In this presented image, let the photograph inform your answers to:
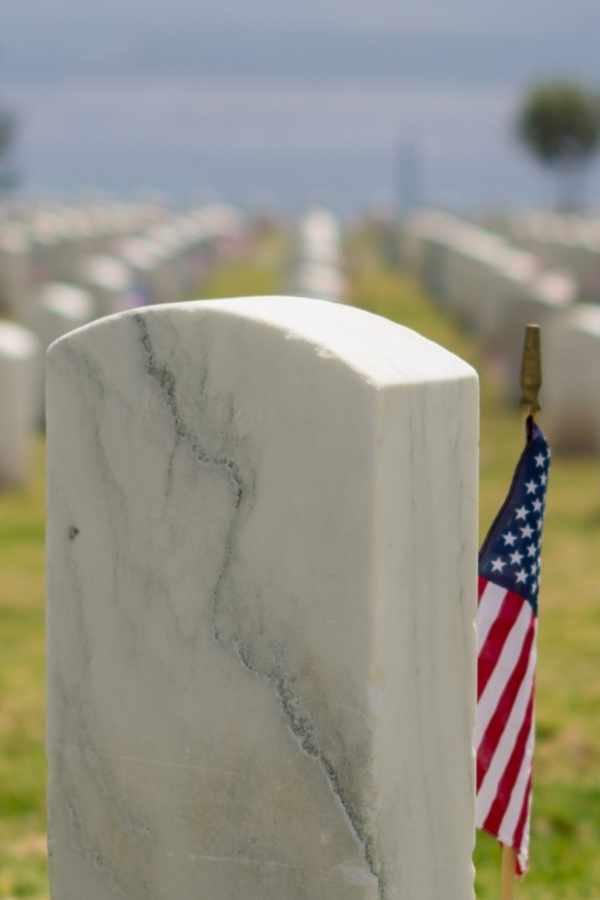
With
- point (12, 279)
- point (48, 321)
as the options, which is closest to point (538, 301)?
point (48, 321)

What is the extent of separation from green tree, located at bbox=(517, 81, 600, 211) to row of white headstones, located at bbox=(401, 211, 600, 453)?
18724mm

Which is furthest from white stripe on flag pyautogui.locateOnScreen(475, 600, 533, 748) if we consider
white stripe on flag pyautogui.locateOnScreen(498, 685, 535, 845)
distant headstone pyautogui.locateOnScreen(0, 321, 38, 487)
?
distant headstone pyautogui.locateOnScreen(0, 321, 38, 487)

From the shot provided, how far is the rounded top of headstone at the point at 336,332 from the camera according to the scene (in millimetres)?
3604

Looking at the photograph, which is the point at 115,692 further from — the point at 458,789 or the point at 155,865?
the point at 458,789

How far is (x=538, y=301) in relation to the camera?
21000 mm

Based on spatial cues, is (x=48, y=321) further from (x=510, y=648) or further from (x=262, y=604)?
(x=262, y=604)

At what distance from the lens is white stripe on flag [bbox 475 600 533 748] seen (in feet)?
13.6

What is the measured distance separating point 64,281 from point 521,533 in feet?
78.5

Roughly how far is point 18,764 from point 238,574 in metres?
4.39

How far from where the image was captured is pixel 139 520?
388cm

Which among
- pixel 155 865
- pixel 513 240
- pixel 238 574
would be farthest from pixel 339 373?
pixel 513 240

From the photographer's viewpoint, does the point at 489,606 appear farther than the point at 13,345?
No

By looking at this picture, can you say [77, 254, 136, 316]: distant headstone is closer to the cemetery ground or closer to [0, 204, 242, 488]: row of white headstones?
[0, 204, 242, 488]: row of white headstones

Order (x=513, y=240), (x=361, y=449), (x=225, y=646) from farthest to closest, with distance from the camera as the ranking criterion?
(x=513, y=240)
(x=225, y=646)
(x=361, y=449)
